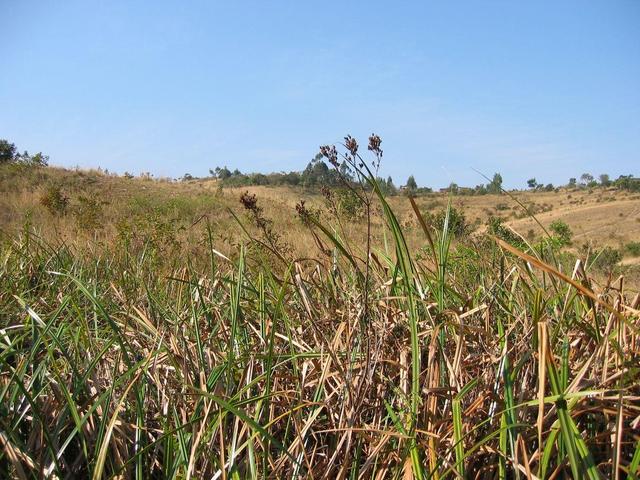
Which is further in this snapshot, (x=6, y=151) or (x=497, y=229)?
Answer: (x=6, y=151)

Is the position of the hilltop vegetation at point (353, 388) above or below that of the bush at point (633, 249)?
above

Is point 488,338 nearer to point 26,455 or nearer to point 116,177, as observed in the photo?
point 26,455

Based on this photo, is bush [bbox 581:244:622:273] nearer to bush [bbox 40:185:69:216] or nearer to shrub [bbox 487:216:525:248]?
shrub [bbox 487:216:525:248]

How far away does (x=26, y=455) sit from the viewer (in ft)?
4.67

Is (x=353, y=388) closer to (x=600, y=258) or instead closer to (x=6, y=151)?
(x=600, y=258)

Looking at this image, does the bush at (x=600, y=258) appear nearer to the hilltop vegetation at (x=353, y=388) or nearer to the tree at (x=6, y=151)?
the hilltop vegetation at (x=353, y=388)

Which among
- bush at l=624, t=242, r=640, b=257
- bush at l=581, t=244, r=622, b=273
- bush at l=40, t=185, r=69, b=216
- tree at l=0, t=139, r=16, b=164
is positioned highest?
tree at l=0, t=139, r=16, b=164

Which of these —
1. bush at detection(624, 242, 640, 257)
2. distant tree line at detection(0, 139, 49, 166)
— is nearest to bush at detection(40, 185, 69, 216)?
distant tree line at detection(0, 139, 49, 166)

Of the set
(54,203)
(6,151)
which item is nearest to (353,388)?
(54,203)

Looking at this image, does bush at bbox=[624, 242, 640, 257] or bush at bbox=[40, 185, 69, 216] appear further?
bush at bbox=[624, 242, 640, 257]

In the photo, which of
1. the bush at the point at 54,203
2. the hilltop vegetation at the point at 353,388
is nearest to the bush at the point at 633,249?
the bush at the point at 54,203

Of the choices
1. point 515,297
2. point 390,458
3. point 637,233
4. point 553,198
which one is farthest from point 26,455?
point 553,198

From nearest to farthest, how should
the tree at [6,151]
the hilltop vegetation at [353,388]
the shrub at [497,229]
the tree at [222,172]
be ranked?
the hilltop vegetation at [353,388], the shrub at [497,229], the tree at [6,151], the tree at [222,172]

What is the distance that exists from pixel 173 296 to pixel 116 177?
26475mm
